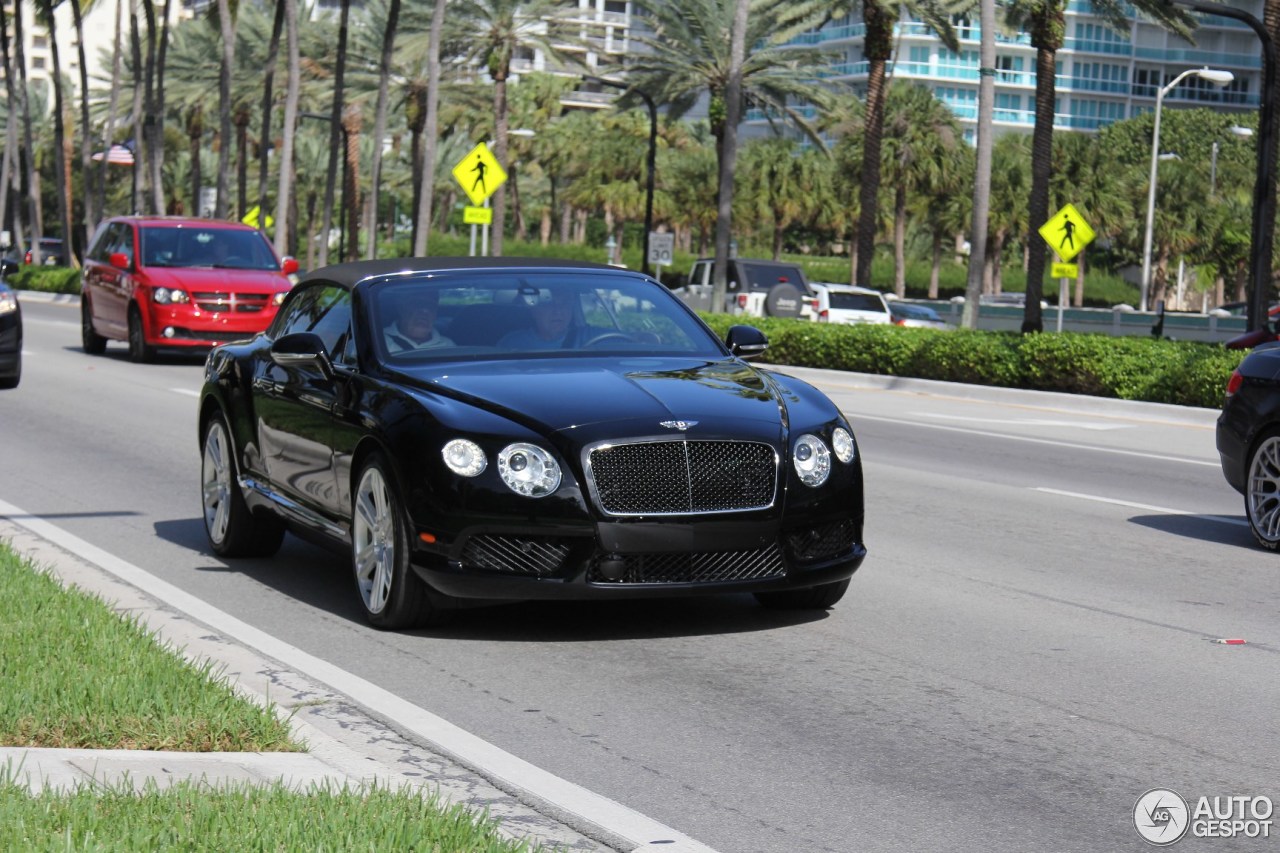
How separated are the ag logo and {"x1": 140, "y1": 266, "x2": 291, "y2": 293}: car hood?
20630 mm

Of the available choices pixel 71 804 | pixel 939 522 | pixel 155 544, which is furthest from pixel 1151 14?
pixel 71 804

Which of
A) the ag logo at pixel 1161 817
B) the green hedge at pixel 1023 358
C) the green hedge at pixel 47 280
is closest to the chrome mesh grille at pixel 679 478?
the ag logo at pixel 1161 817

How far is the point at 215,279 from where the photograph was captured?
24875mm

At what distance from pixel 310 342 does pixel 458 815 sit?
4.13 metres

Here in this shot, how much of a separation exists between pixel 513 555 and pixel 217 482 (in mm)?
3219

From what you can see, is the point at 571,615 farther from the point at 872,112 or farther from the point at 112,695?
the point at 872,112

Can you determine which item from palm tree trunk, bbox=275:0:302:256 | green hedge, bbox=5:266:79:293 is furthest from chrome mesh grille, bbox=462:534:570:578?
green hedge, bbox=5:266:79:293

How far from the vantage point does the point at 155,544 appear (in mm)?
10234

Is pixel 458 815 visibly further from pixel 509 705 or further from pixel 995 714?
pixel 995 714

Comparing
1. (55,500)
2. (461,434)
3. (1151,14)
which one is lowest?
(55,500)

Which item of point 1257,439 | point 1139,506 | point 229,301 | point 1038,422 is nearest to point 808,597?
point 1257,439

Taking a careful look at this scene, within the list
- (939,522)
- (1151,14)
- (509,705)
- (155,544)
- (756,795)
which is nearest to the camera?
(756,795)

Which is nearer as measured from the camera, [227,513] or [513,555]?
[513,555]

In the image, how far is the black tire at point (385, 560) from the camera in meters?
7.57
